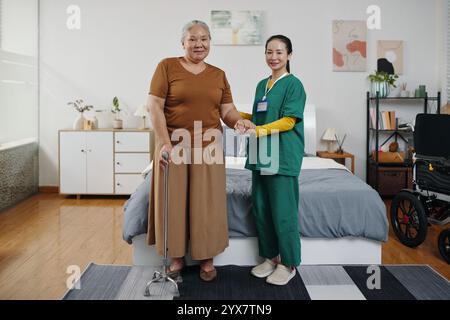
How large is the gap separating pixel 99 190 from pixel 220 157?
9.96 ft

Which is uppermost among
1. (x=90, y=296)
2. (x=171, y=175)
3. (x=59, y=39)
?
(x=59, y=39)

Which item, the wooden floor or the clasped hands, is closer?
the clasped hands

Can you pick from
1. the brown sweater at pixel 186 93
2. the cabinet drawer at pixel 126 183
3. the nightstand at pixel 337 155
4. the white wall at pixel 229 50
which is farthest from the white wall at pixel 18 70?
the nightstand at pixel 337 155

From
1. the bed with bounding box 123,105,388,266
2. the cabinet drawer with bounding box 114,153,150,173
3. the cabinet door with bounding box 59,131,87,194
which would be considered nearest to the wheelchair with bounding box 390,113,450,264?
the bed with bounding box 123,105,388,266

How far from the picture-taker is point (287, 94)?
116 inches

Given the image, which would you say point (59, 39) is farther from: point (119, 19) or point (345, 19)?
point (345, 19)

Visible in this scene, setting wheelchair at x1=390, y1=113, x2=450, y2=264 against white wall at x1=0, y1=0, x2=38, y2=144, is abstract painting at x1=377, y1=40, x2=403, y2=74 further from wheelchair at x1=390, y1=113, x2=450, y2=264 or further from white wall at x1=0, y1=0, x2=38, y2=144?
white wall at x1=0, y1=0, x2=38, y2=144

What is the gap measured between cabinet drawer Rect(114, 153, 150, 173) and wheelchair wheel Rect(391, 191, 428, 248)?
273 centimetres

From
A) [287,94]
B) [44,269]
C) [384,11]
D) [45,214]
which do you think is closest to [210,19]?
[384,11]

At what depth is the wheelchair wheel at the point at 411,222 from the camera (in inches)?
147

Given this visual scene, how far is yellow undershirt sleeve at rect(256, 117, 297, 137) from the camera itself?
9.52 feet

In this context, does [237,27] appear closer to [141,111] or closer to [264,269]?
[141,111]

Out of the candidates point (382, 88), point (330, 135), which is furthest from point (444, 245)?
point (382, 88)

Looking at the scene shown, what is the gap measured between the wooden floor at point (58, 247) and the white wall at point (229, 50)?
5.01ft
